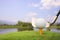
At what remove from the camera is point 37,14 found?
179 centimetres

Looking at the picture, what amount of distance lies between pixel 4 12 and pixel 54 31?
2.16 feet

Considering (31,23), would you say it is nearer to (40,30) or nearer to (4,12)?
(40,30)

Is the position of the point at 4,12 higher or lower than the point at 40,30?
higher

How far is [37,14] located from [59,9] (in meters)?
0.30

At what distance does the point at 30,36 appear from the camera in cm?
167

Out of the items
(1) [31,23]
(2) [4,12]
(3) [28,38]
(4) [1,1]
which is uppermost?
(4) [1,1]

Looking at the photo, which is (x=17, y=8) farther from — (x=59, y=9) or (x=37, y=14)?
(x=59, y=9)

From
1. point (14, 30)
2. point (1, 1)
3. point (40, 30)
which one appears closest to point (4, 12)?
point (1, 1)

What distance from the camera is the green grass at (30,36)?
5.32 ft

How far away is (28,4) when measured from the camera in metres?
1.80

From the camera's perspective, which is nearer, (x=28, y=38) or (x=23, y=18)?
(x=28, y=38)

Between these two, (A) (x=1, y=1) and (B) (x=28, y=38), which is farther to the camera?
(A) (x=1, y=1)

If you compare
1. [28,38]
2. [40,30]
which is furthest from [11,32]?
[40,30]

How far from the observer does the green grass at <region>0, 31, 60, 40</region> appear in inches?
63.8
